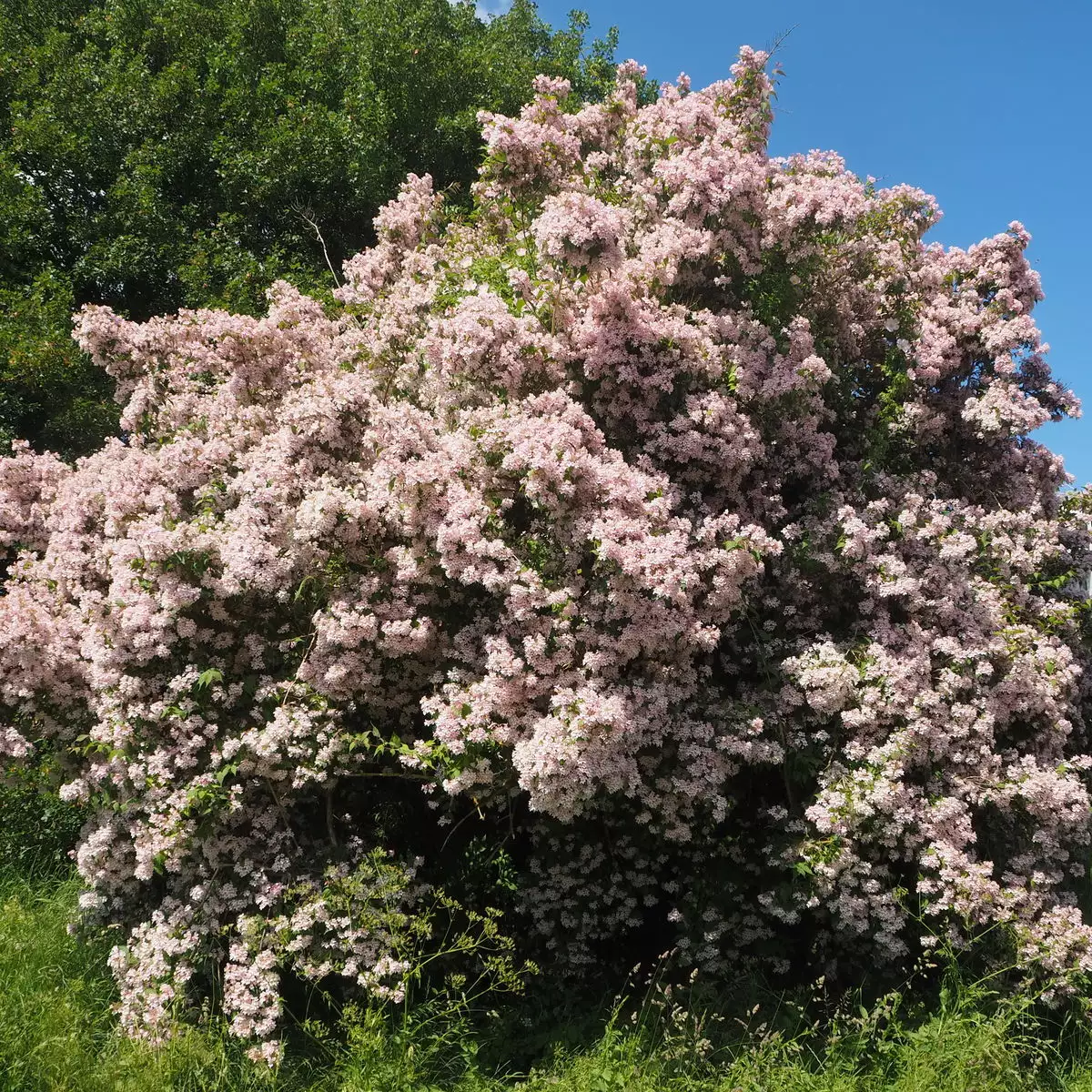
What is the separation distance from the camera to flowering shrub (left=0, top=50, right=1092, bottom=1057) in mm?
5332

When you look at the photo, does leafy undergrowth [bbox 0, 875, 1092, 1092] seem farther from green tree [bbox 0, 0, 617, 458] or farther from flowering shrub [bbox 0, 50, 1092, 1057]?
green tree [bbox 0, 0, 617, 458]

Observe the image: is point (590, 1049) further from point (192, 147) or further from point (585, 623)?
point (192, 147)

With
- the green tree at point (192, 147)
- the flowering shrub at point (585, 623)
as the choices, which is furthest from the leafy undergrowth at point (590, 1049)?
the green tree at point (192, 147)

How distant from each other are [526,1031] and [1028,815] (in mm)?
3888

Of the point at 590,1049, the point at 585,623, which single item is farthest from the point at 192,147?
the point at 590,1049

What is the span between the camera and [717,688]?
603cm

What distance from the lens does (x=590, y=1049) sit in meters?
5.31

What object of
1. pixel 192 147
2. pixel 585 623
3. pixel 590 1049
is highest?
pixel 192 147

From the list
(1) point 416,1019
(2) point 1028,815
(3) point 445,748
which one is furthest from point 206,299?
(2) point 1028,815

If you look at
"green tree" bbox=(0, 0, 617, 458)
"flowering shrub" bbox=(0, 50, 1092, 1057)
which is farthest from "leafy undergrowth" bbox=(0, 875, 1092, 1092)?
"green tree" bbox=(0, 0, 617, 458)

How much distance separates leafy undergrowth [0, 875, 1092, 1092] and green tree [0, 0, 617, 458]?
347 inches

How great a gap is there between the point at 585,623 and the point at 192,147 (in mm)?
13733

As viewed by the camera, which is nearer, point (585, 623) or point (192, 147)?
point (585, 623)

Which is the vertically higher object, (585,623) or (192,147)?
(192,147)
